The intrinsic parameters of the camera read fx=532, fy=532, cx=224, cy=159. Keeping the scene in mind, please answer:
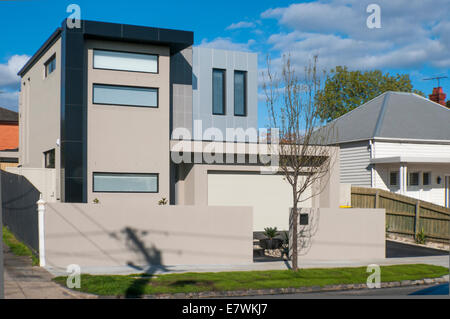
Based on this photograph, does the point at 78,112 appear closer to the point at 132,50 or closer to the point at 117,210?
the point at 132,50

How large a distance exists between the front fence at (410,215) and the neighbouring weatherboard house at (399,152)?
2.47 m

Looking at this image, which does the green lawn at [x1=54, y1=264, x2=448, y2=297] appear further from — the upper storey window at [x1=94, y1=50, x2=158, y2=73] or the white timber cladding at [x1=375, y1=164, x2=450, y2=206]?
the white timber cladding at [x1=375, y1=164, x2=450, y2=206]

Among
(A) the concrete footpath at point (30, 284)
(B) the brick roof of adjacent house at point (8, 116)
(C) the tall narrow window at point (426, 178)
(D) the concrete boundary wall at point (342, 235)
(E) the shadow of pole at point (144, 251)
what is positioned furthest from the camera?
(B) the brick roof of adjacent house at point (8, 116)

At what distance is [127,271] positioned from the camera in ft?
46.2

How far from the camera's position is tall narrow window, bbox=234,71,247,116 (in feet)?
82.0

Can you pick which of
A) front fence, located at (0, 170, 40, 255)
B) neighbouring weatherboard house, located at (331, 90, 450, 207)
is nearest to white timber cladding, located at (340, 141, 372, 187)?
neighbouring weatherboard house, located at (331, 90, 450, 207)

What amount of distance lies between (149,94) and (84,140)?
3.09 meters

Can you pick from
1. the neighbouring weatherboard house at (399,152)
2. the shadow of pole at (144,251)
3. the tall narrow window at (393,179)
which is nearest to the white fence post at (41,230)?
the shadow of pole at (144,251)

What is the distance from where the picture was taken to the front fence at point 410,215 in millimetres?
21547

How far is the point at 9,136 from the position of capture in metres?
48.5

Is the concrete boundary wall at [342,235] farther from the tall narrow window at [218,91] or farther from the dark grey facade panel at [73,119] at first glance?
the tall narrow window at [218,91]

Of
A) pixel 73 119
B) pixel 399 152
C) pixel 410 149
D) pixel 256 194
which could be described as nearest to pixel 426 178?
pixel 410 149

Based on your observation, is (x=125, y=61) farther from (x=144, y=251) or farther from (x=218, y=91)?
(x=144, y=251)
